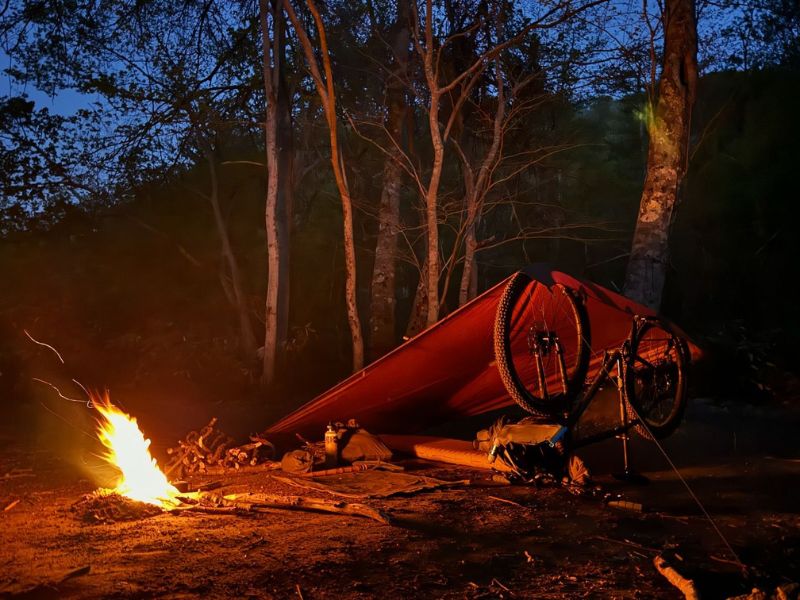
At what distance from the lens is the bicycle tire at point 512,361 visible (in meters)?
4.68

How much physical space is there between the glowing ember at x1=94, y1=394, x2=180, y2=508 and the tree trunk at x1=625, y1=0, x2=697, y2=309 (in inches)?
205

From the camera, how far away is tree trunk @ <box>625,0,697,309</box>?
25.0 ft

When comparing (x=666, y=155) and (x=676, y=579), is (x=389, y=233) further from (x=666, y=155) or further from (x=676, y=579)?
(x=676, y=579)

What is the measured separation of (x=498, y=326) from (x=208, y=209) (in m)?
14.0

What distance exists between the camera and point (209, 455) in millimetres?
5793

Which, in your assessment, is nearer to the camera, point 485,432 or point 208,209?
point 485,432

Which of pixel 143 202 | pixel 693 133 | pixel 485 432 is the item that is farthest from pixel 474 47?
pixel 693 133

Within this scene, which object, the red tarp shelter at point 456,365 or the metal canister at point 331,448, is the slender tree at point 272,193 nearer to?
the red tarp shelter at point 456,365

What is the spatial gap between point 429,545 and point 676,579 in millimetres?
1164

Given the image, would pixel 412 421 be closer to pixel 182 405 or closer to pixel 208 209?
pixel 182 405

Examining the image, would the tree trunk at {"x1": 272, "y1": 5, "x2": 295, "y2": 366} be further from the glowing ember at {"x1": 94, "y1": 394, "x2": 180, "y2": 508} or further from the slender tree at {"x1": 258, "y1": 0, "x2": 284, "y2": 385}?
the glowing ember at {"x1": 94, "y1": 394, "x2": 180, "y2": 508}

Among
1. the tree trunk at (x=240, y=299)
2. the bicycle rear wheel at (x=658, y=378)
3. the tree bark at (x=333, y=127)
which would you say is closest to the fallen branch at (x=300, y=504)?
the bicycle rear wheel at (x=658, y=378)

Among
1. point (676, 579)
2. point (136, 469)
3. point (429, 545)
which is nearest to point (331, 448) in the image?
point (136, 469)

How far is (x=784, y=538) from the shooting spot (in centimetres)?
359
